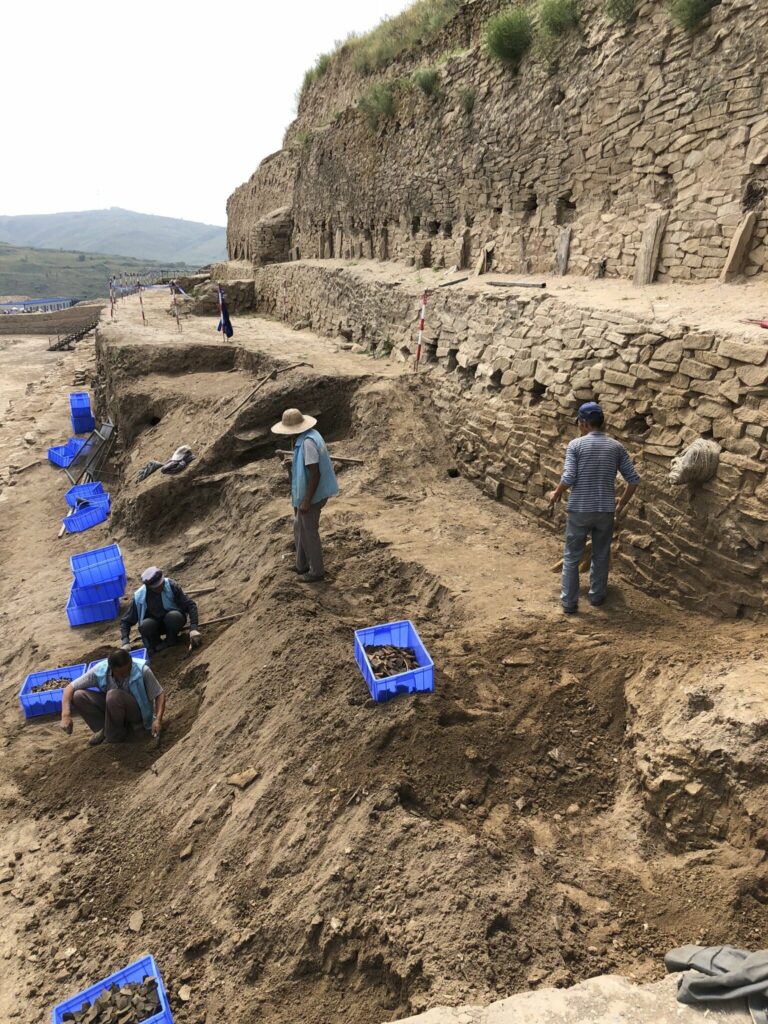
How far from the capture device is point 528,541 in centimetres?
654

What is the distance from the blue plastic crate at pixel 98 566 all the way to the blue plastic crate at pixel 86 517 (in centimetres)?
258

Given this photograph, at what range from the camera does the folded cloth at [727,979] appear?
2137mm

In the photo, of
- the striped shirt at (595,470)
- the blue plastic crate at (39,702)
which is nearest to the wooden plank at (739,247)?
the striped shirt at (595,470)

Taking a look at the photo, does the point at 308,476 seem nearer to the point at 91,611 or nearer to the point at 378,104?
the point at 91,611

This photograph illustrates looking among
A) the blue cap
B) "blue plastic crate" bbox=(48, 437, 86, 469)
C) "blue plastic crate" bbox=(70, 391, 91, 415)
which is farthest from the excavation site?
"blue plastic crate" bbox=(70, 391, 91, 415)

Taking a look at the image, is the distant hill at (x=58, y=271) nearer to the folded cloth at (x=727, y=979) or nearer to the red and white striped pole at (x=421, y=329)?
the red and white striped pole at (x=421, y=329)

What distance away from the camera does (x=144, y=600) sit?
6.27 meters

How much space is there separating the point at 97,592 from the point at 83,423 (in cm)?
983

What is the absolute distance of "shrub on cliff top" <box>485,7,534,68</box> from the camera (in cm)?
889

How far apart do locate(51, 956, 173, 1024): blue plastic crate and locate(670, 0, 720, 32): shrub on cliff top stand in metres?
8.99

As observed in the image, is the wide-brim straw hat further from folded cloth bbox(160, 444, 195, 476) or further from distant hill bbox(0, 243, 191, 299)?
distant hill bbox(0, 243, 191, 299)

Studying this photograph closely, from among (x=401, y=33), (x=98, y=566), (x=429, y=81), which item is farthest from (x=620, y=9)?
(x=401, y=33)

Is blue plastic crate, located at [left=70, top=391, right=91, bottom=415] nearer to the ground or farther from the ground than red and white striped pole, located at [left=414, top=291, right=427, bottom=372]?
nearer to the ground

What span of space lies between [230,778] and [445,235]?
397 inches
